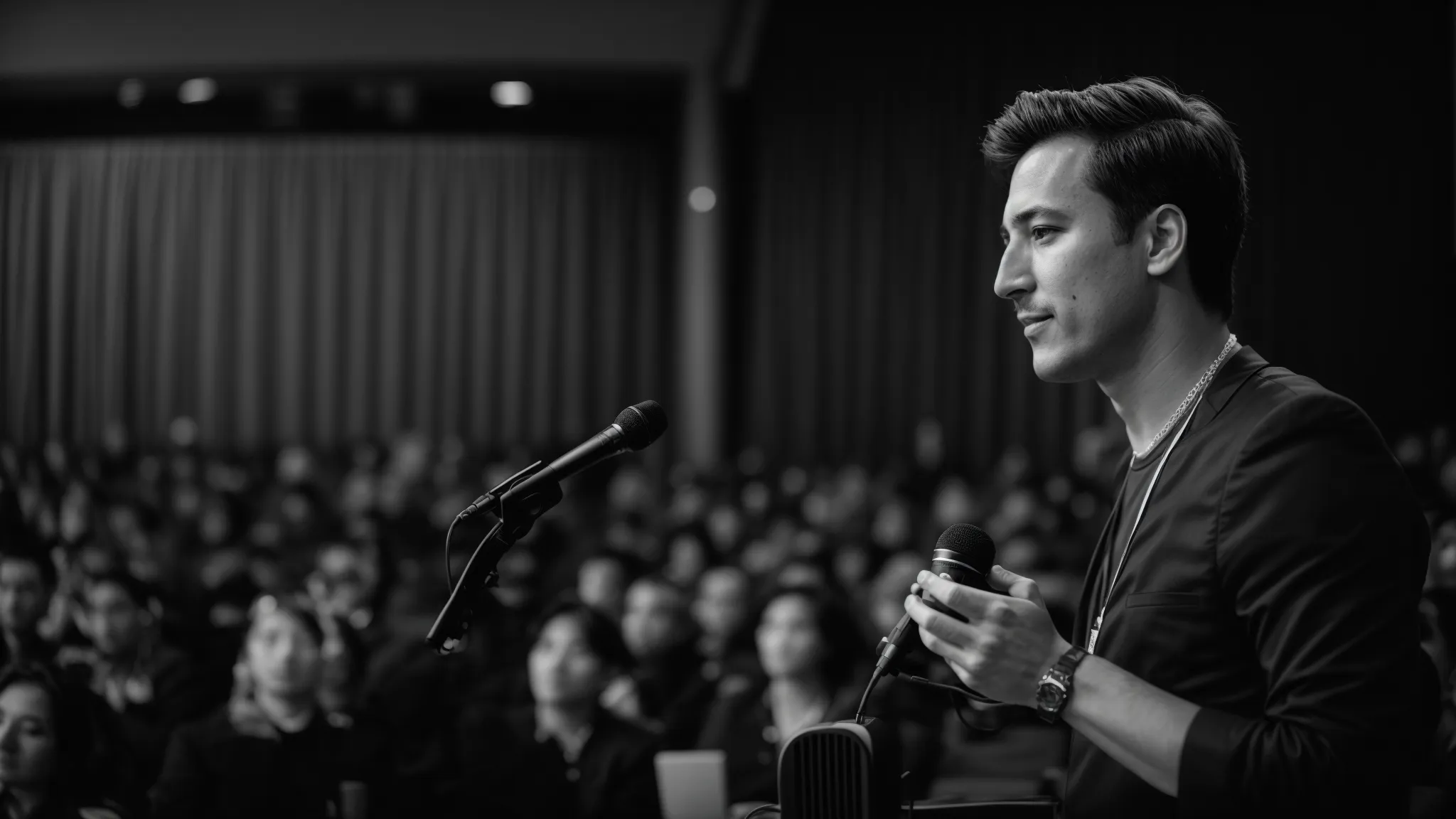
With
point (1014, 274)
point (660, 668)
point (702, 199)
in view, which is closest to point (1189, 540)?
point (1014, 274)

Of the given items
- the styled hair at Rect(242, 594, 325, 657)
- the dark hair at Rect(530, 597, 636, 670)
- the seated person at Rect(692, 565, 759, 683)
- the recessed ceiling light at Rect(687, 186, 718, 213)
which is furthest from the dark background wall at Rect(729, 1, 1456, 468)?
the styled hair at Rect(242, 594, 325, 657)

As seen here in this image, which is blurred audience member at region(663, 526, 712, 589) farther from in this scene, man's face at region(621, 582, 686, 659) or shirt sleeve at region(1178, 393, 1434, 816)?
shirt sleeve at region(1178, 393, 1434, 816)

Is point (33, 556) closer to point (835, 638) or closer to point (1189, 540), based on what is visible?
point (835, 638)

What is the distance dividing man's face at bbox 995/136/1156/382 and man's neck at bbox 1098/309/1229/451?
0.07ft

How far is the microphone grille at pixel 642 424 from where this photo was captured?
1.54 meters

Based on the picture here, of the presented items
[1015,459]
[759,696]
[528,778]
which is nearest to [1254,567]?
[528,778]

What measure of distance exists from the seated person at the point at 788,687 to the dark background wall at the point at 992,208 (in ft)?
20.5

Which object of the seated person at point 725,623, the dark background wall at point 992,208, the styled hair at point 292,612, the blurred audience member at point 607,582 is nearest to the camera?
the styled hair at point 292,612

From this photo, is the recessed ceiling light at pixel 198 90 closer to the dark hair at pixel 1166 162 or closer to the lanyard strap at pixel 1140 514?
the dark hair at pixel 1166 162

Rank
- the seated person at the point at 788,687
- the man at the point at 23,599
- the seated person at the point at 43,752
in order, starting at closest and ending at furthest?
the seated person at the point at 43,752 → the man at the point at 23,599 → the seated person at the point at 788,687

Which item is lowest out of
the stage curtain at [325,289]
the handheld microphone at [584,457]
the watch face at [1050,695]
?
the watch face at [1050,695]

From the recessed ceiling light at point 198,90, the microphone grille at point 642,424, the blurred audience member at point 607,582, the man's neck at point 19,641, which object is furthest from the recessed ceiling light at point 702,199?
the microphone grille at point 642,424

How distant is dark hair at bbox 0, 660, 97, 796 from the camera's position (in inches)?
107

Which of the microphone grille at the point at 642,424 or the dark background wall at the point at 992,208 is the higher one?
the dark background wall at the point at 992,208
